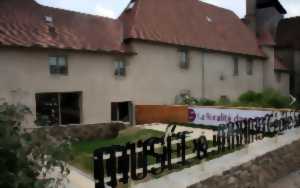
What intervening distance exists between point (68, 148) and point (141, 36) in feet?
65.3

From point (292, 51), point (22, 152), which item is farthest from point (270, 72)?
point (22, 152)

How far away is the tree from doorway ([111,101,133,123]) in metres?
18.6

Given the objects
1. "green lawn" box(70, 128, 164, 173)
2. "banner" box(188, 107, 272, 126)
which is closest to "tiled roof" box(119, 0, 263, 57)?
"banner" box(188, 107, 272, 126)

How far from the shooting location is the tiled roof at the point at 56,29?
1927cm

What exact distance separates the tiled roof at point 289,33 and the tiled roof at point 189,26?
6976mm

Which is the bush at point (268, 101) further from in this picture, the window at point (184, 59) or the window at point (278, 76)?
the window at point (278, 76)

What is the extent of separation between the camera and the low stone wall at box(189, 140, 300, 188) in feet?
30.4

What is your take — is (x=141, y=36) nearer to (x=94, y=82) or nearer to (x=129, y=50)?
(x=129, y=50)

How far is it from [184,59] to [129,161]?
20694 millimetres

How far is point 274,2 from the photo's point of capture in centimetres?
4028

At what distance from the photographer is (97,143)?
14609 millimetres

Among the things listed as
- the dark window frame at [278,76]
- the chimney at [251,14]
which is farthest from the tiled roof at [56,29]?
the dark window frame at [278,76]

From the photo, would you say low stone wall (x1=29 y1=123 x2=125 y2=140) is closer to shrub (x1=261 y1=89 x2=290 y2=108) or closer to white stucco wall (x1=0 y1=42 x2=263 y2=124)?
white stucco wall (x1=0 y1=42 x2=263 y2=124)

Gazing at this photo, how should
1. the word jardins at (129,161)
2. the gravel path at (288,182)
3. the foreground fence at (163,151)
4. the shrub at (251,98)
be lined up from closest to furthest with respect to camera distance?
the word jardins at (129,161)
the foreground fence at (163,151)
the gravel path at (288,182)
the shrub at (251,98)
